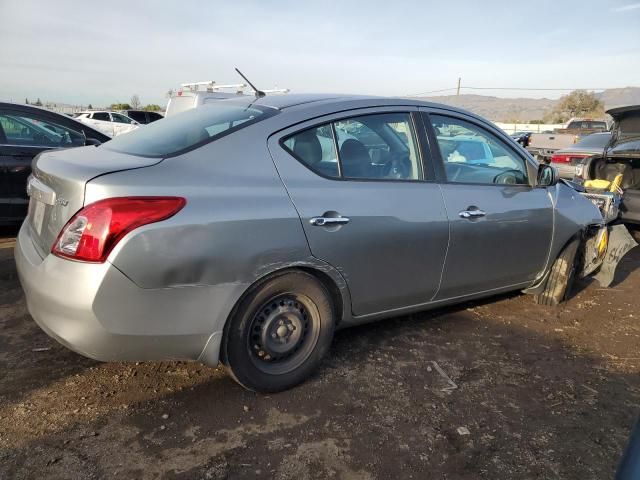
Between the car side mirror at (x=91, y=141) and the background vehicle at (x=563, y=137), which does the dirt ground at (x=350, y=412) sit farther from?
the background vehicle at (x=563, y=137)

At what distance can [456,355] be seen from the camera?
135 inches

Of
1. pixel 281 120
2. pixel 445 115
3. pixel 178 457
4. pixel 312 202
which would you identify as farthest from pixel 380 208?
pixel 178 457

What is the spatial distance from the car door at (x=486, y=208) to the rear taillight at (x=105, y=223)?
1882 millimetres

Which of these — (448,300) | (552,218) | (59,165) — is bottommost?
(448,300)

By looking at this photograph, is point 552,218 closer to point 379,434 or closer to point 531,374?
point 531,374

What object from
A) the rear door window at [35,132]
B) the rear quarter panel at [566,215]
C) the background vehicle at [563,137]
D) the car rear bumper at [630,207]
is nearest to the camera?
the rear quarter panel at [566,215]

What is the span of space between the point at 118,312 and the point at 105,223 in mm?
406

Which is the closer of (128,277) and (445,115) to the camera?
(128,277)

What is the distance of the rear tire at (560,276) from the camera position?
425 cm

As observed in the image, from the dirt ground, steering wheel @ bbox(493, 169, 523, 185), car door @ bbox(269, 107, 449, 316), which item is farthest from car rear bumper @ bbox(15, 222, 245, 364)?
steering wheel @ bbox(493, 169, 523, 185)

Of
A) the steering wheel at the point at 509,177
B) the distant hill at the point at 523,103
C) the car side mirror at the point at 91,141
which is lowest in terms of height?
the distant hill at the point at 523,103

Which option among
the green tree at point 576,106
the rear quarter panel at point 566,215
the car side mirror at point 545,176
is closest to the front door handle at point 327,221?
the car side mirror at point 545,176

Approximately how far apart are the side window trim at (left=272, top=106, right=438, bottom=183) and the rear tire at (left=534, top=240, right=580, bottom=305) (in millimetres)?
1718

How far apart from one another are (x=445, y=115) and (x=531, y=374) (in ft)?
5.96
